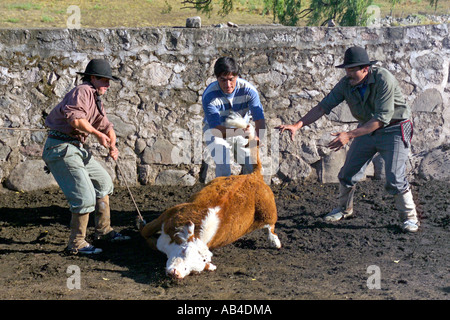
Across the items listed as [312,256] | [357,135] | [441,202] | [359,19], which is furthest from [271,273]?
[359,19]

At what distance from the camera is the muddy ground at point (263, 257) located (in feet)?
16.0

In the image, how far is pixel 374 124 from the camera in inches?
241

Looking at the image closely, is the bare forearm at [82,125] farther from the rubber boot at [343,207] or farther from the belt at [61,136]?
the rubber boot at [343,207]

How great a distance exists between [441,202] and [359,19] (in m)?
6.29

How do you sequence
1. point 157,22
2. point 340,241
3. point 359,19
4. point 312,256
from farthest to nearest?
point 157,22 < point 359,19 < point 340,241 < point 312,256

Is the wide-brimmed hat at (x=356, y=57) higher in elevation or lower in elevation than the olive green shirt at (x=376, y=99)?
higher

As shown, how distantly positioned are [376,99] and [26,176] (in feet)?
16.3

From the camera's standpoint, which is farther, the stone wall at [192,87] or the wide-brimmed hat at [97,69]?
the stone wall at [192,87]

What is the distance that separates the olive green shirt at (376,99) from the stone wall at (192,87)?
1.77m

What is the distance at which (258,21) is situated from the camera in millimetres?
17016

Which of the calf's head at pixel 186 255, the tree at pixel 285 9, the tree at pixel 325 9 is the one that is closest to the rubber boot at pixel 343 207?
the calf's head at pixel 186 255

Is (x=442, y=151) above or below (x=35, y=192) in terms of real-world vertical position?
above

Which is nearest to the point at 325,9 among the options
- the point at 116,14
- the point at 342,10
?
the point at 342,10

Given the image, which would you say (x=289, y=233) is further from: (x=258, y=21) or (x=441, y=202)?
(x=258, y=21)
